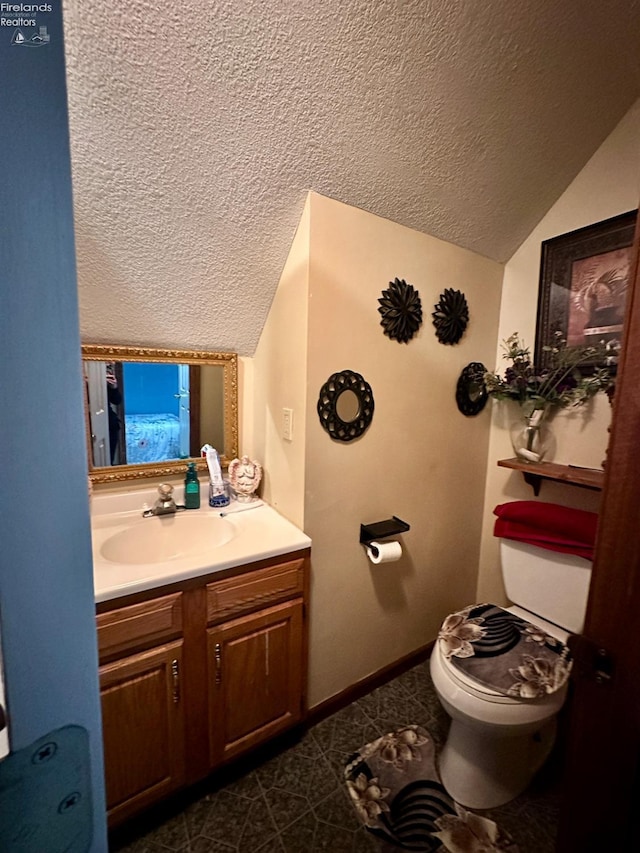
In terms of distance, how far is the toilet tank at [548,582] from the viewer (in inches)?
51.3

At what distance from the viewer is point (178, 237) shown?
3.80ft

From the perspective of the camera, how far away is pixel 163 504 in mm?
1398

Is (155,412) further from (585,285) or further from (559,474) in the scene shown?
(585,285)

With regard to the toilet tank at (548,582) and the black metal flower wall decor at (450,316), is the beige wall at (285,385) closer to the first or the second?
the black metal flower wall decor at (450,316)

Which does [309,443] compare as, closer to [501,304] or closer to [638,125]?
[501,304]

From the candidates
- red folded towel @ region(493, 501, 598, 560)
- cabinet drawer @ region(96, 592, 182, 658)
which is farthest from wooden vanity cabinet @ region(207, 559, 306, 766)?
red folded towel @ region(493, 501, 598, 560)

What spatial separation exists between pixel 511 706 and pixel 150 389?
1695mm

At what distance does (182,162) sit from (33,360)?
96 cm

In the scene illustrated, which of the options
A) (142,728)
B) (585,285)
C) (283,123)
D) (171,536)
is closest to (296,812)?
(142,728)

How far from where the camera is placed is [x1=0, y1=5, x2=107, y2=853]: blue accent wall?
0.34m

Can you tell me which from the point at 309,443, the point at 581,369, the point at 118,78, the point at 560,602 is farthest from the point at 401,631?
the point at 118,78

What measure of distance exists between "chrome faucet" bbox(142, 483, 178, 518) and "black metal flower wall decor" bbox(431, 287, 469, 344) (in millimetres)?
1363

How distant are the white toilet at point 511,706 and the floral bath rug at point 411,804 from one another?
0.06 m

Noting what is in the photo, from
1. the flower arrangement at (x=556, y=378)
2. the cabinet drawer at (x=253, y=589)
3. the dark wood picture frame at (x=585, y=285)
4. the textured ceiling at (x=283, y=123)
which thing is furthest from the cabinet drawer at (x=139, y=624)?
the dark wood picture frame at (x=585, y=285)
